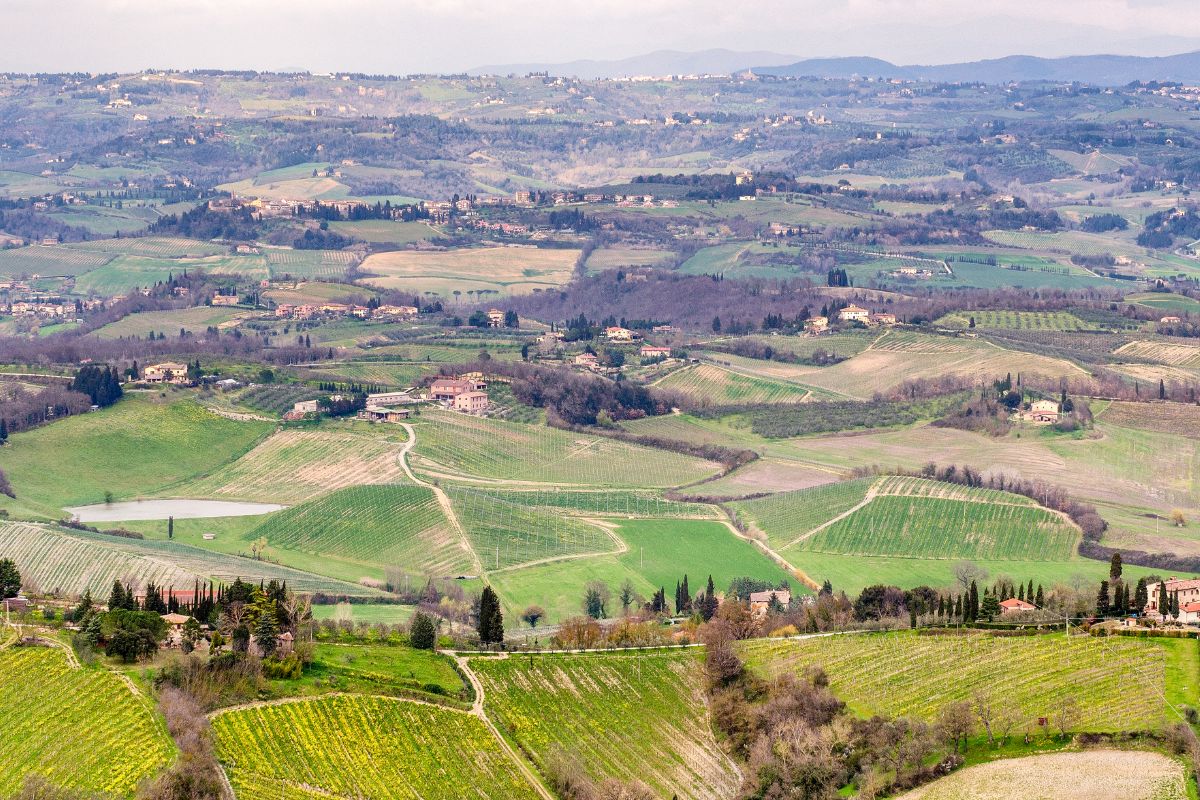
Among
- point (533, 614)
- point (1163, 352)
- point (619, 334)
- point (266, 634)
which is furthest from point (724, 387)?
point (266, 634)

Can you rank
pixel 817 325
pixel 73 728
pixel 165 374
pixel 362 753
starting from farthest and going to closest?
pixel 817 325
pixel 165 374
pixel 362 753
pixel 73 728

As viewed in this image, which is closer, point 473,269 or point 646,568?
point 646,568

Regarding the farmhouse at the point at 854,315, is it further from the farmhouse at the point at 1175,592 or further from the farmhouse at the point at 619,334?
the farmhouse at the point at 1175,592

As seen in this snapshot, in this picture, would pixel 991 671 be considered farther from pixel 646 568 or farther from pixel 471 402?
pixel 471 402

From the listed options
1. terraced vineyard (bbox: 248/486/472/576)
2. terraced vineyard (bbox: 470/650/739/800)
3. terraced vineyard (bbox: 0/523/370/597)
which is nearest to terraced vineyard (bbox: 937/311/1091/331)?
terraced vineyard (bbox: 248/486/472/576)

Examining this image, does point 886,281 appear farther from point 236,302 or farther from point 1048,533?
point 1048,533

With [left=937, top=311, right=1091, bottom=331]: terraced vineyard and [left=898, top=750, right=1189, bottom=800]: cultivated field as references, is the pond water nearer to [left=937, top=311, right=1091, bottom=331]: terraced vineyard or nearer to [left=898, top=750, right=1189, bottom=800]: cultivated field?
[left=898, top=750, right=1189, bottom=800]: cultivated field
